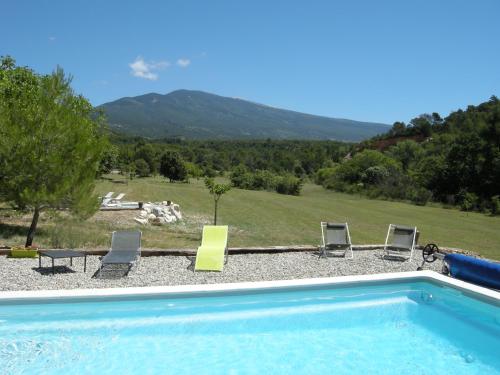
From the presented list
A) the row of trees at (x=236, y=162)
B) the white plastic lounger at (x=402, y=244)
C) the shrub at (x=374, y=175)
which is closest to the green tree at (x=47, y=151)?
the white plastic lounger at (x=402, y=244)

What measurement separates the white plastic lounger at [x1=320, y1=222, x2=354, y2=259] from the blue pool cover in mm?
2247

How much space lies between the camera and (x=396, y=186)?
43469 mm

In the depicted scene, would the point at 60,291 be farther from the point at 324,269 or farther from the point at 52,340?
the point at 324,269

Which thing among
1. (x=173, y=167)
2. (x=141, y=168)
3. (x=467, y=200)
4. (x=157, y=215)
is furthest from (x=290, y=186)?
(x=157, y=215)

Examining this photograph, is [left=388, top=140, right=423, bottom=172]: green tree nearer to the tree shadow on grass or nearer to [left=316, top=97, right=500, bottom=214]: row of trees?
[left=316, top=97, right=500, bottom=214]: row of trees

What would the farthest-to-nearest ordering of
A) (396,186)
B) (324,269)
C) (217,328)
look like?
(396,186), (324,269), (217,328)

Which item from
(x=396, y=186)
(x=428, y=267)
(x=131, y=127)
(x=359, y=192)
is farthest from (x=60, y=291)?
(x=131, y=127)

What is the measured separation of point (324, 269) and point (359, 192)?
40836 mm

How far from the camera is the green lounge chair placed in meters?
8.69

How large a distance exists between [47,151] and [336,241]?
7151mm

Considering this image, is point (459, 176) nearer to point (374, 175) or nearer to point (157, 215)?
point (374, 175)

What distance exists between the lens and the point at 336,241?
10.6 meters

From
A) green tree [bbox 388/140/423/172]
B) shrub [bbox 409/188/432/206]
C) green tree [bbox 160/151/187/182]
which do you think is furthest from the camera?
green tree [bbox 388/140/423/172]

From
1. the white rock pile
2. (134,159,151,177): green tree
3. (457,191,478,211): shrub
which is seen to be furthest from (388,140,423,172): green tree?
the white rock pile
